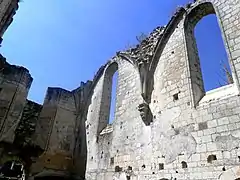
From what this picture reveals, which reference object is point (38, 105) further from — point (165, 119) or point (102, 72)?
point (165, 119)

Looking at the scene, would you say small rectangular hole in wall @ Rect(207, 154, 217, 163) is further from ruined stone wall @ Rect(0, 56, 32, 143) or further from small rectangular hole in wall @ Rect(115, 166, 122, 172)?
ruined stone wall @ Rect(0, 56, 32, 143)

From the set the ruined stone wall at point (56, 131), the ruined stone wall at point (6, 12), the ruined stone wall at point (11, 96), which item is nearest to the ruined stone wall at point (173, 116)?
the ruined stone wall at point (56, 131)

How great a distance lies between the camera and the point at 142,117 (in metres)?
6.03

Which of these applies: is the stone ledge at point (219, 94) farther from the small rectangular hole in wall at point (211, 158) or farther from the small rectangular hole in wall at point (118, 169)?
the small rectangular hole in wall at point (118, 169)

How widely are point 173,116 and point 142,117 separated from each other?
1.07 metres

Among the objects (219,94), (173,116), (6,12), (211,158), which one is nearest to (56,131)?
(6,12)

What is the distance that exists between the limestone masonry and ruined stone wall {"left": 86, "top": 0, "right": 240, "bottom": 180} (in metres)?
0.02

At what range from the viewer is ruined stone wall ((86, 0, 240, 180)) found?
167 inches

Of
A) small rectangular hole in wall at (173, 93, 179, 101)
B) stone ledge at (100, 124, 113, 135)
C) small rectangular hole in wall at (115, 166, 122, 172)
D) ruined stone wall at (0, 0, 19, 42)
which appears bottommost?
small rectangular hole in wall at (115, 166, 122, 172)

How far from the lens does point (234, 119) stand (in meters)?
4.10

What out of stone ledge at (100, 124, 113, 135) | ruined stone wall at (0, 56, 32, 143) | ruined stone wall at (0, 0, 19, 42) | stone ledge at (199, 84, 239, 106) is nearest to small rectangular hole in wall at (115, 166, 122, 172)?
stone ledge at (100, 124, 113, 135)

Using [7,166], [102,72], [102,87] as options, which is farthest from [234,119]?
[7,166]

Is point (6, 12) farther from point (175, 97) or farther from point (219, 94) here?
point (219, 94)

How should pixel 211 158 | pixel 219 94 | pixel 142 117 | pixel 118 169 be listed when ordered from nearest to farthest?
pixel 211 158, pixel 219 94, pixel 142 117, pixel 118 169
